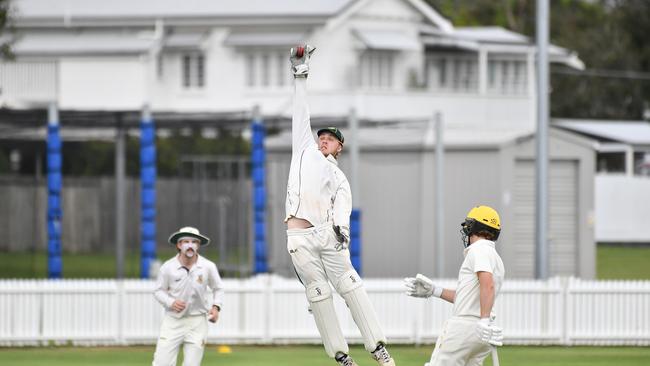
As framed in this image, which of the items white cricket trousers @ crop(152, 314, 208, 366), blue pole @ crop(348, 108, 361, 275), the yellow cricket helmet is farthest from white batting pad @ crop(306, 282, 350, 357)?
blue pole @ crop(348, 108, 361, 275)

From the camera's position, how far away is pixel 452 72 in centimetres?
5950

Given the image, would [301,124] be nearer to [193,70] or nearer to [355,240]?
[355,240]

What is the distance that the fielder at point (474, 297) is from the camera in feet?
38.2

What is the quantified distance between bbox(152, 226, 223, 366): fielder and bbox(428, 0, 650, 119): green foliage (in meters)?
57.0

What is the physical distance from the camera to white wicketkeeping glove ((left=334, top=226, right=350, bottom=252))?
12.6 metres

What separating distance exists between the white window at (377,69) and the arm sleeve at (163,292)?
40.6 metres

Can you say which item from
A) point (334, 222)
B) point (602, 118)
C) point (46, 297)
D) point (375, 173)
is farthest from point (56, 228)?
point (602, 118)

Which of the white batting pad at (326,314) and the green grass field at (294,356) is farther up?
the white batting pad at (326,314)

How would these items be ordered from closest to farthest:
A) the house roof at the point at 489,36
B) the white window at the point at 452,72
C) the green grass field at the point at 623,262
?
the green grass field at the point at 623,262, the house roof at the point at 489,36, the white window at the point at 452,72

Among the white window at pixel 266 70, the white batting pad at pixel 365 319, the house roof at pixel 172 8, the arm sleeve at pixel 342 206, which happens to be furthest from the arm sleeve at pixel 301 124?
the white window at pixel 266 70

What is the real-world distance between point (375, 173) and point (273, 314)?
8063mm

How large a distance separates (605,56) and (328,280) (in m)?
62.4

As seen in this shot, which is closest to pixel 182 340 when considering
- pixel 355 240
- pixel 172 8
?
pixel 355 240

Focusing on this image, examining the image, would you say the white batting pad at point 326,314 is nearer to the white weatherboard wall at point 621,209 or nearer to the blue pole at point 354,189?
the blue pole at point 354,189
